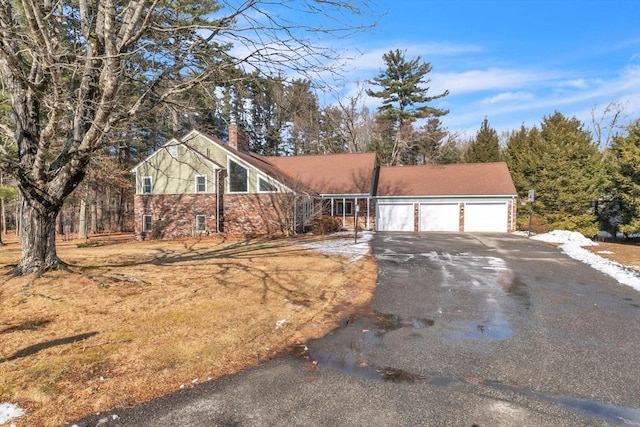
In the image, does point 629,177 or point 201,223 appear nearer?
point 629,177

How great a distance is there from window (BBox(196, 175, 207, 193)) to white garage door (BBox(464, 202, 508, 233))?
618 inches

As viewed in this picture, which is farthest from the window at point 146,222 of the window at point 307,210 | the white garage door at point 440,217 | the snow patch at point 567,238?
the snow patch at point 567,238

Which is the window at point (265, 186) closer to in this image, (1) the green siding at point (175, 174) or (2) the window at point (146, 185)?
(1) the green siding at point (175, 174)

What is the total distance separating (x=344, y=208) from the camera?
2433cm

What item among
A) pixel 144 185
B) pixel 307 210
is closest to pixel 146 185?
pixel 144 185

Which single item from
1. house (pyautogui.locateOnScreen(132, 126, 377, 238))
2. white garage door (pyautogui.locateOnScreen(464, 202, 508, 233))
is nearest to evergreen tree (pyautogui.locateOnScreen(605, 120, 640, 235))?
white garage door (pyautogui.locateOnScreen(464, 202, 508, 233))

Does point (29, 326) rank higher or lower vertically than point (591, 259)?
higher

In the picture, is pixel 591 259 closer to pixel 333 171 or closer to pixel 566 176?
pixel 566 176

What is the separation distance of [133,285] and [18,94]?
4382 mm

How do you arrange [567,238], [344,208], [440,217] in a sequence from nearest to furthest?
[567,238] → [440,217] → [344,208]

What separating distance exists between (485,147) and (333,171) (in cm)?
1542

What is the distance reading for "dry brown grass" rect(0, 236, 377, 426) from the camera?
11.6 ft

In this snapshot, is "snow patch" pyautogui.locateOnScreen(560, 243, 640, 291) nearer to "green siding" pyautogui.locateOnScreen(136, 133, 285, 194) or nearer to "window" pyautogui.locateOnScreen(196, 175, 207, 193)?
"green siding" pyautogui.locateOnScreen(136, 133, 285, 194)

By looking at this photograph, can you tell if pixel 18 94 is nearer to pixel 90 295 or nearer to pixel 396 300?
pixel 90 295
